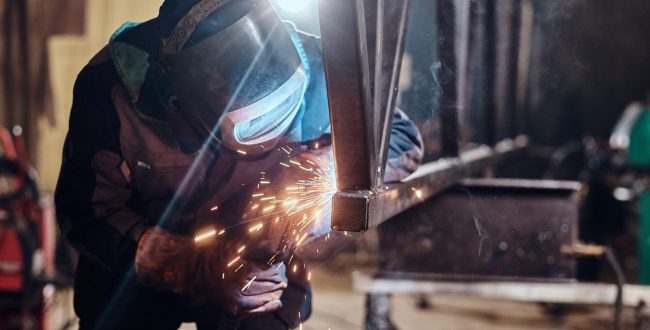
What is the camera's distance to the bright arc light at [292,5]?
76.2 inches

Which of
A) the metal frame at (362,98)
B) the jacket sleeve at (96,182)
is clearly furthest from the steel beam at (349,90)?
the jacket sleeve at (96,182)

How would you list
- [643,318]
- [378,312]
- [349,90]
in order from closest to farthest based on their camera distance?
1. [349,90]
2. [643,318]
3. [378,312]

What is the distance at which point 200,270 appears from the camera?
1473 millimetres

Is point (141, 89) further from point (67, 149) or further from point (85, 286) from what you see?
point (85, 286)

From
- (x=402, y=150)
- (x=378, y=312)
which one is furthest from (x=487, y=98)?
(x=402, y=150)

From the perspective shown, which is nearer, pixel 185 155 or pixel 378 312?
pixel 185 155

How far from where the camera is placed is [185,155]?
1.62 meters

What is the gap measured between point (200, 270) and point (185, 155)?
30cm

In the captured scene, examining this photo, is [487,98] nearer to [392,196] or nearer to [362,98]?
[392,196]

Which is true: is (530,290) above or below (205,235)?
below

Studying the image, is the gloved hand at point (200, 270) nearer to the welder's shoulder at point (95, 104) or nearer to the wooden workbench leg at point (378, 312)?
the welder's shoulder at point (95, 104)

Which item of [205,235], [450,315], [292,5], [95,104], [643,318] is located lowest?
[450,315]

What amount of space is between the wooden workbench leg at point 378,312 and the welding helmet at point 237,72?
1.22 metres

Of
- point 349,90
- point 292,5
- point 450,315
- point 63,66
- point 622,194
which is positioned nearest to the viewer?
point 349,90
